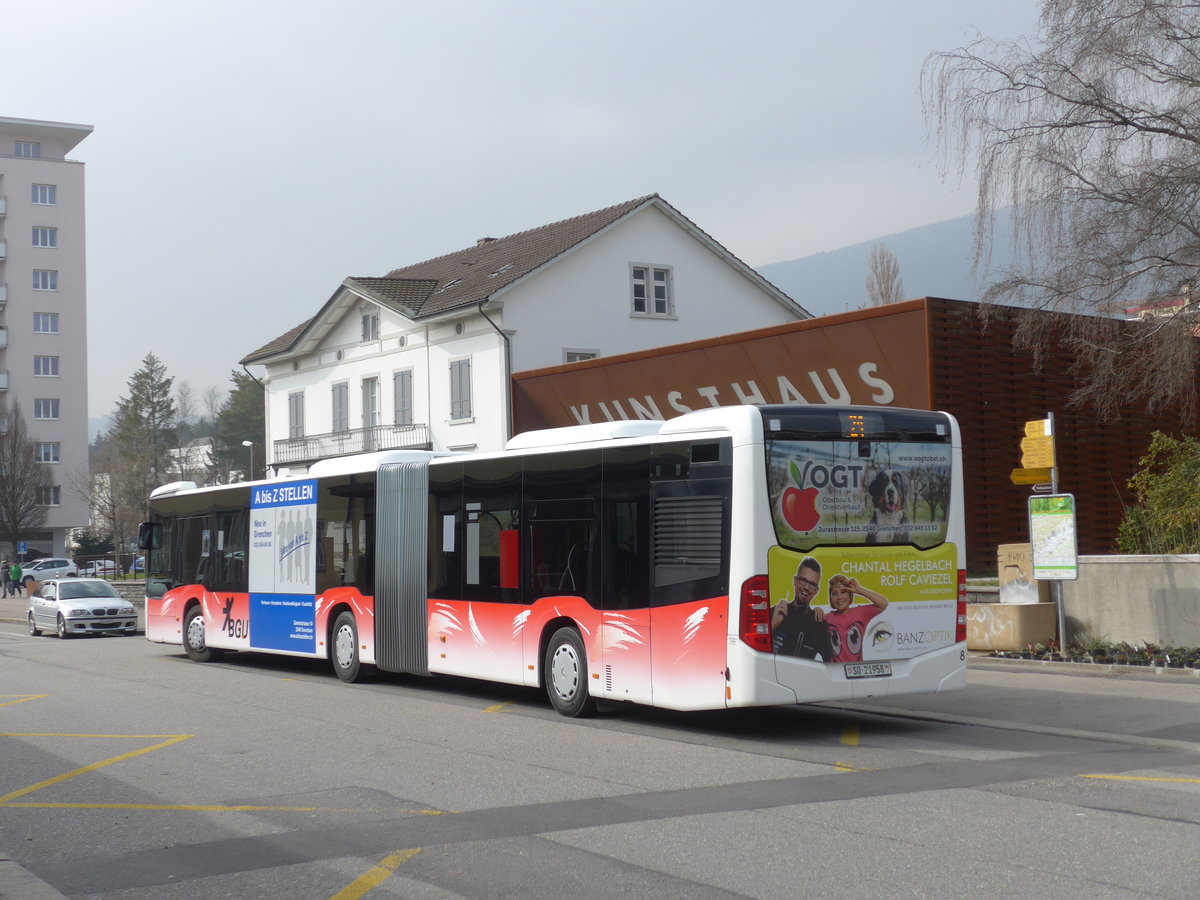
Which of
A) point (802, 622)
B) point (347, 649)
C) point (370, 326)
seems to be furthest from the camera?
point (370, 326)

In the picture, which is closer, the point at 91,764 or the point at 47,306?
the point at 91,764

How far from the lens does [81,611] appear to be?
3111cm

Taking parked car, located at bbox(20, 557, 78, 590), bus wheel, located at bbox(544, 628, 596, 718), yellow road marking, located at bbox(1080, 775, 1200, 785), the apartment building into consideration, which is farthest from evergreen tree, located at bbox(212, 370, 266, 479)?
yellow road marking, located at bbox(1080, 775, 1200, 785)

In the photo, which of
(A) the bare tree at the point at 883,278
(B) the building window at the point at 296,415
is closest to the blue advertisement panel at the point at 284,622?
(B) the building window at the point at 296,415

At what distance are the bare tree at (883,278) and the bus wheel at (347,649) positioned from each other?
4864 centimetres

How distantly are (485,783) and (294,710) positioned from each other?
17.7 ft

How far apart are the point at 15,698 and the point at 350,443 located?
31.8 metres

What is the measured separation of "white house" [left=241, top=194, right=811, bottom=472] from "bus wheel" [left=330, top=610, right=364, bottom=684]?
2162 centimetres

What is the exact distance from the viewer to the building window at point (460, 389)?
137ft

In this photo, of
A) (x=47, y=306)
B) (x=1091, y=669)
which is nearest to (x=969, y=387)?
(x=1091, y=669)

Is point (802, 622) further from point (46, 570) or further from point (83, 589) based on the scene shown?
point (46, 570)

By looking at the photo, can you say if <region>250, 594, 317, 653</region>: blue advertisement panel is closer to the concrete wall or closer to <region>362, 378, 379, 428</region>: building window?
the concrete wall

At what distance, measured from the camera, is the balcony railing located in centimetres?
4425

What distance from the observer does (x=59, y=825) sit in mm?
8195
